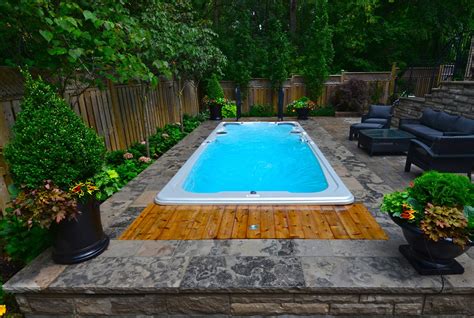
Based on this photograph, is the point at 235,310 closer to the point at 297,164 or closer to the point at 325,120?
the point at 297,164

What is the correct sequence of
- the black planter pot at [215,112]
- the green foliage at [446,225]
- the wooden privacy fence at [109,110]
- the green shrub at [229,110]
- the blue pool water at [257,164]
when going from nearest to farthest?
the green foliage at [446,225]
the wooden privacy fence at [109,110]
the blue pool water at [257,164]
the black planter pot at [215,112]
the green shrub at [229,110]

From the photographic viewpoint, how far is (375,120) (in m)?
7.01

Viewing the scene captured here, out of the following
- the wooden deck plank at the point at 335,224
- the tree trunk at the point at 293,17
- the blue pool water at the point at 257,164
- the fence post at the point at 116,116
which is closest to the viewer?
the wooden deck plank at the point at 335,224

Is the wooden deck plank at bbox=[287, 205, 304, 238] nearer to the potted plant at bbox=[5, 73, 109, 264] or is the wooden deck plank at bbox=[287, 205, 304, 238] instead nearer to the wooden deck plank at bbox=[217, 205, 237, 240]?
the wooden deck plank at bbox=[217, 205, 237, 240]

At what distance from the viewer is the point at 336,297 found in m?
1.98

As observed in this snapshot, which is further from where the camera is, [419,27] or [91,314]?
[419,27]

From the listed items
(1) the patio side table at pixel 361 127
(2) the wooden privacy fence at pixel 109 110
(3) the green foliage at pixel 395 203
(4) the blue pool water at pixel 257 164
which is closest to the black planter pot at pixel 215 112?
(4) the blue pool water at pixel 257 164

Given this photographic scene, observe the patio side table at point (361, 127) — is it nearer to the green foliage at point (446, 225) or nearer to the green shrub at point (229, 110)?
the green foliage at point (446, 225)

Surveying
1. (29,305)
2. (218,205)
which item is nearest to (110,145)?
(218,205)

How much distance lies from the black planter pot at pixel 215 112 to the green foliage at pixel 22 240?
8.13 metres

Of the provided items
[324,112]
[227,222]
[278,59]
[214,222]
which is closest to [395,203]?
[227,222]

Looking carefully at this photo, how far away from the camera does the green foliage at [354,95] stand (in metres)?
10.8

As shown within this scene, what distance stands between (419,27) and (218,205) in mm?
14446

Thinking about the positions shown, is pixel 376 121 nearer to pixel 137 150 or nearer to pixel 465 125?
pixel 465 125
